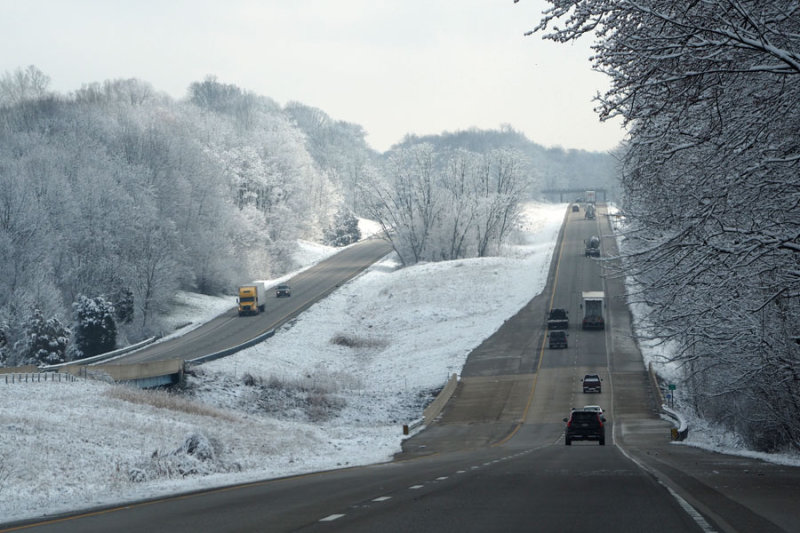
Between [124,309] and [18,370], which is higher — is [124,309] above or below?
above

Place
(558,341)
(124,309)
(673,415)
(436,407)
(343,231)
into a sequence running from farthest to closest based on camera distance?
1. (343,231)
2. (124,309)
3. (558,341)
4. (436,407)
5. (673,415)

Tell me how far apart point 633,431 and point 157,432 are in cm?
2325

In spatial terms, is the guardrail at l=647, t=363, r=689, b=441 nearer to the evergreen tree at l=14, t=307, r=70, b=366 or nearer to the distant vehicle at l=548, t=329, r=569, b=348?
the distant vehicle at l=548, t=329, r=569, b=348

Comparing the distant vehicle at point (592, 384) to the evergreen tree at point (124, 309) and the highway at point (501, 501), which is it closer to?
the highway at point (501, 501)

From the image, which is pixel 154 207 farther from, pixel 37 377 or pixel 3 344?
pixel 37 377

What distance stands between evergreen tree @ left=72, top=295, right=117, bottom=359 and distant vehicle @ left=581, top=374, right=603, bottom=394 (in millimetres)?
37699

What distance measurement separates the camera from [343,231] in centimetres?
15300

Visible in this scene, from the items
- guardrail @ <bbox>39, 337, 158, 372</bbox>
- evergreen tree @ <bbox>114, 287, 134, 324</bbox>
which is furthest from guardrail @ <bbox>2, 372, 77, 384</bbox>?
evergreen tree @ <bbox>114, 287, 134, 324</bbox>

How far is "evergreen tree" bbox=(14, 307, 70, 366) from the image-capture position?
2509 inches

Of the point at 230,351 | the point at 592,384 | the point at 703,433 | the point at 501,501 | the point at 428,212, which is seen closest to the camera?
the point at 501,501

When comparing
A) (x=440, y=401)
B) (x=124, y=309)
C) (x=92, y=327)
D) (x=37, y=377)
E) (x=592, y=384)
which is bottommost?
(x=440, y=401)

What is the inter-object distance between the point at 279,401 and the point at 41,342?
69.7 feet

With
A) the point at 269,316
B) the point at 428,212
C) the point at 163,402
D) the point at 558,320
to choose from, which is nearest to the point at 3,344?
the point at 269,316

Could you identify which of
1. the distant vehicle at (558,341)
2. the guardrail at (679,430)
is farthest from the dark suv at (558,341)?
the guardrail at (679,430)
